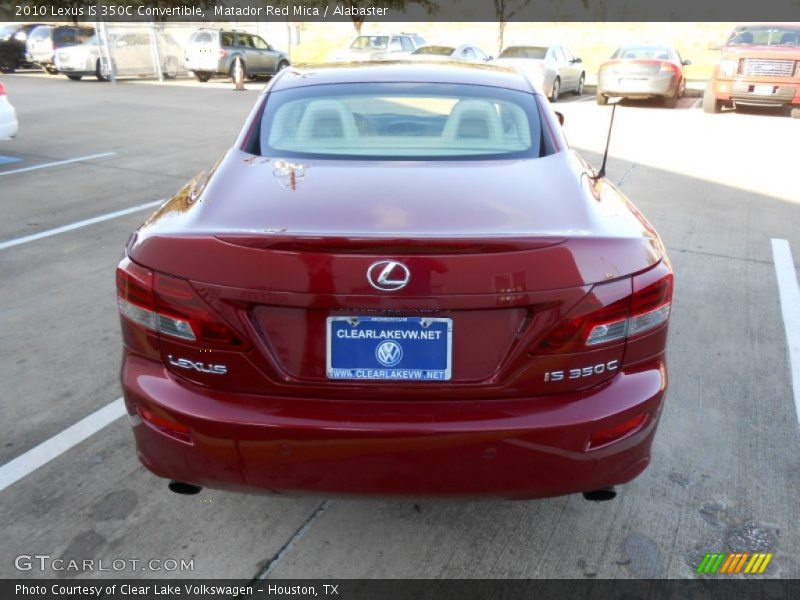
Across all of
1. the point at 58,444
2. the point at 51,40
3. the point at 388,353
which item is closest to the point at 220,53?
the point at 51,40

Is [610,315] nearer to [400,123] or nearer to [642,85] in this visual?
[400,123]

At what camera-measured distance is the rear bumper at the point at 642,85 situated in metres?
14.8

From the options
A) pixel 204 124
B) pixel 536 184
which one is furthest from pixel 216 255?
pixel 204 124

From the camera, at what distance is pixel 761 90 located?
13.4 m

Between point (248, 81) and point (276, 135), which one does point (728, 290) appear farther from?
point (248, 81)

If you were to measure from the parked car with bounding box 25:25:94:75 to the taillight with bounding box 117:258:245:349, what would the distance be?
2346cm

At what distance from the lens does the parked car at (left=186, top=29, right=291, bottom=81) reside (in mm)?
21609

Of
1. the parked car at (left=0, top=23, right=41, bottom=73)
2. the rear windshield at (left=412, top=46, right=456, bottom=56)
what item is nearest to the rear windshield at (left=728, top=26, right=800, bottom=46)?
the rear windshield at (left=412, top=46, right=456, bottom=56)

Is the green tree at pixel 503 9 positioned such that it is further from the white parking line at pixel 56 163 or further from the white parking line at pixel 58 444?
the white parking line at pixel 58 444

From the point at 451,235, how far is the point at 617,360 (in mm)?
614

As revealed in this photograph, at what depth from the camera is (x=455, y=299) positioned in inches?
72.6

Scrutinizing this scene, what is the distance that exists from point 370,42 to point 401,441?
21128 millimetres

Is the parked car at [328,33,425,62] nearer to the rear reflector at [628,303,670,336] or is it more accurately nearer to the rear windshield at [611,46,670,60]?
the rear windshield at [611,46,670,60]

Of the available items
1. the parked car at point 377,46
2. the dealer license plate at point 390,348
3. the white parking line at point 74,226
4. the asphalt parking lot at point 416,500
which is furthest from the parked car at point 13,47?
the dealer license plate at point 390,348
